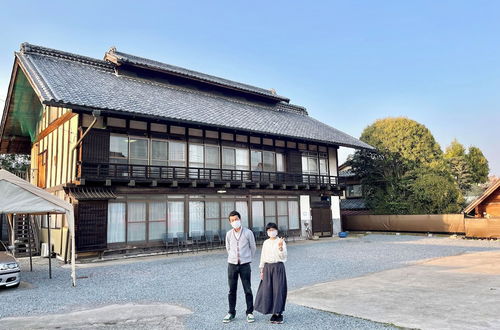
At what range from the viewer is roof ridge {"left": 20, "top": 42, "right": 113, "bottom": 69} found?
15.6m

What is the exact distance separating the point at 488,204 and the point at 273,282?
19791mm

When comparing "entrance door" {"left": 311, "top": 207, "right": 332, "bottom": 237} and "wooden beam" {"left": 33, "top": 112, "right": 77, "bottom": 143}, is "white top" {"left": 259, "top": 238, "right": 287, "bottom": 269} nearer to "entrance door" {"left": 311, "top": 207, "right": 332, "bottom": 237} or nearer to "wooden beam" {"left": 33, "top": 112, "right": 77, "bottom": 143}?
"wooden beam" {"left": 33, "top": 112, "right": 77, "bottom": 143}

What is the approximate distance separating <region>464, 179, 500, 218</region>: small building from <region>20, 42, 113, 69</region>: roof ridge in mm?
22299

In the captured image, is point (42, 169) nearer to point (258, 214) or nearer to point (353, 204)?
point (258, 214)

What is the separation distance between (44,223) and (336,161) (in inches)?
708

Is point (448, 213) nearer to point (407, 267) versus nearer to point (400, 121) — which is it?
point (400, 121)

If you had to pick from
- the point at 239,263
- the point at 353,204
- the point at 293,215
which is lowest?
the point at 239,263

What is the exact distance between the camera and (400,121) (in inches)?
1085

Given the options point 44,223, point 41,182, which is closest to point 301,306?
point 44,223

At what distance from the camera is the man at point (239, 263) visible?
5.37m

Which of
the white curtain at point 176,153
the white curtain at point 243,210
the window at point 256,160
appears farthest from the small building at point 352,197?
the white curtain at point 176,153

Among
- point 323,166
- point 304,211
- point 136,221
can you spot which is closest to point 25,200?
point 136,221

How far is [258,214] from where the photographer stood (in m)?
18.9

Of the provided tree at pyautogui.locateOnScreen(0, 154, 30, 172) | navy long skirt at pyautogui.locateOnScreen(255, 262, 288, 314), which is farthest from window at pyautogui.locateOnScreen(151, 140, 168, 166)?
tree at pyautogui.locateOnScreen(0, 154, 30, 172)
